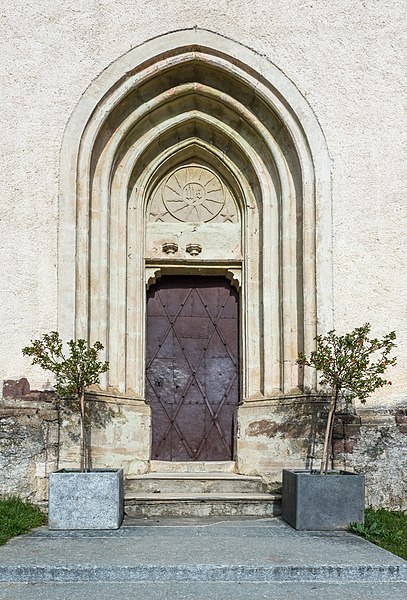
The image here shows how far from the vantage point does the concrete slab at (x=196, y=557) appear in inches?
208

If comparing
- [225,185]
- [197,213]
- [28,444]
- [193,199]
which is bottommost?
[28,444]

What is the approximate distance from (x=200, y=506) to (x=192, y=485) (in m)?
0.47

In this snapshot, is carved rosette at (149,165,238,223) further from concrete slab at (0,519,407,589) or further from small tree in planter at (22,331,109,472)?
concrete slab at (0,519,407,589)

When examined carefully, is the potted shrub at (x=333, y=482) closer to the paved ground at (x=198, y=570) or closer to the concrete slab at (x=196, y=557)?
the concrete slab at (x=196, y=557)

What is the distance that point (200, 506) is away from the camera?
7.64 m

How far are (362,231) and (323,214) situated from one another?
458 millimetres

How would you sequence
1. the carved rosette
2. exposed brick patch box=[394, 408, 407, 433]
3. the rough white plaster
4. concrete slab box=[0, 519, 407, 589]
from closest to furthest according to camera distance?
concrete slab box=[0, 519, 407, 589] → exposed brick patch box=[394, 408, 407, 433] → the rough white plaster → the carved rosette

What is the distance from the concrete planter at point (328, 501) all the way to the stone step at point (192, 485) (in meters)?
1.37

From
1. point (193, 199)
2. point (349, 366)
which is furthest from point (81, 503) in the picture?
point (193, 199)

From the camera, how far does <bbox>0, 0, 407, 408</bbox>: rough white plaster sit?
8.20 m

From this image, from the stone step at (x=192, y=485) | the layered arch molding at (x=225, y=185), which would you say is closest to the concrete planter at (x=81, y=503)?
the stone step at (x=192, y=485)

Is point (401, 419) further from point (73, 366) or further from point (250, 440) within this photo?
point (73, 366)

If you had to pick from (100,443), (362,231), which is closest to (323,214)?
(362,231)

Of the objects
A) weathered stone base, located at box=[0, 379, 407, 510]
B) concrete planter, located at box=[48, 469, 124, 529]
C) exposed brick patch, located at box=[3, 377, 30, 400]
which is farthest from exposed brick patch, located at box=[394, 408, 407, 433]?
exposed brick patch, located at box=[3, 377, 30, 400]
